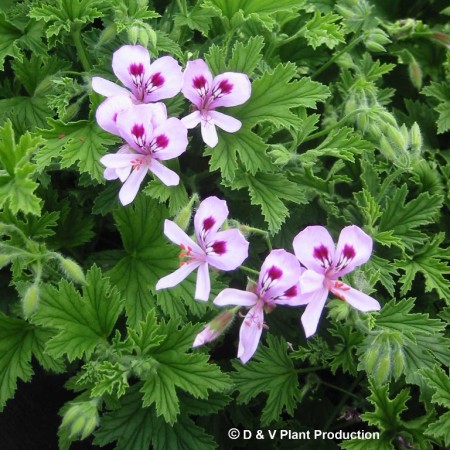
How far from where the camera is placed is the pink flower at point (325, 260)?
4.91 feet

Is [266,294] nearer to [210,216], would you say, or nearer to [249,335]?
[249,335]

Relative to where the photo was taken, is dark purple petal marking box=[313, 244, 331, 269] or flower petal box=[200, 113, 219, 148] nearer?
dark purple petal marking box=[313, 244, 331, 269]

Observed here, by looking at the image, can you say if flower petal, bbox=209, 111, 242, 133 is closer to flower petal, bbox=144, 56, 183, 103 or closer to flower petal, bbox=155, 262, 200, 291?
flower petal, bbox=144, 56, 183, 103

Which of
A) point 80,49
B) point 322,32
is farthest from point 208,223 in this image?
point 322,32

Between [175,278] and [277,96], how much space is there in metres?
0.67

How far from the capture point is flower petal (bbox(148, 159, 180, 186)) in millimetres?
1638

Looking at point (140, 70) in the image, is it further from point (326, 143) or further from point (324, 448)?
point (324, 448)

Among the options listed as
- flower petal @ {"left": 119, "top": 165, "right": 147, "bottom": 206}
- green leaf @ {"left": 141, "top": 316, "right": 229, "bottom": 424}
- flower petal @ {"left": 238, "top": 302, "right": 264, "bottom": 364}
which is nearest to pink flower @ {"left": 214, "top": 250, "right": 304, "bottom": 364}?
flower petal @ {"left": 238, "top": 302, "right": 264, "bottom": 364}

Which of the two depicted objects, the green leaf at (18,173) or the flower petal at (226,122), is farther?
the flower petal at (226,122)

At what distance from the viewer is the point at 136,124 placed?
1.59 m

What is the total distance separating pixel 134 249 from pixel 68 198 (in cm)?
35

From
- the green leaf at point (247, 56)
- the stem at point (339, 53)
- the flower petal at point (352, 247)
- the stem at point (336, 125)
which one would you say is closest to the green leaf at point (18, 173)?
the green leaf at point (247, 56)

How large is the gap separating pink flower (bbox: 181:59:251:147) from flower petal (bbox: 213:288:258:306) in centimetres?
39

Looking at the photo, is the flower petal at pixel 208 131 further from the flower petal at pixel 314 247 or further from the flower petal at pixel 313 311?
the flower petal at pixel 313 311
